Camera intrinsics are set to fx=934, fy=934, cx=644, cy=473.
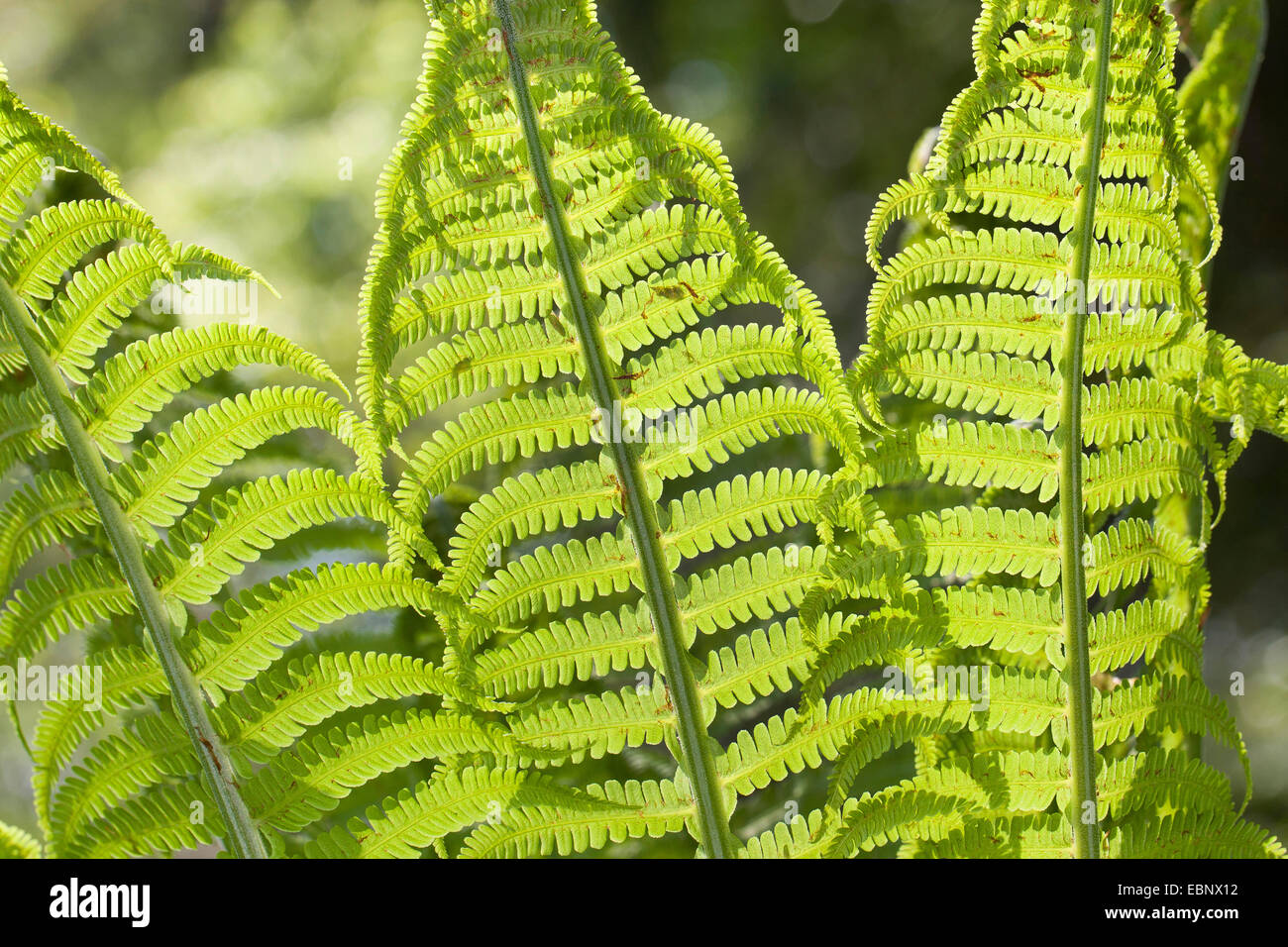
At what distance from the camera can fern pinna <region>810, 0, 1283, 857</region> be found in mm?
626

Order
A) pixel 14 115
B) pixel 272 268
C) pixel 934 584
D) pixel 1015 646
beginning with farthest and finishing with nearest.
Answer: pixel 272 268 < pixel 934 584 < pixel 1015 646 < pixel 14 115

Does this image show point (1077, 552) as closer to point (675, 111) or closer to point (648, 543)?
point (648, 543)

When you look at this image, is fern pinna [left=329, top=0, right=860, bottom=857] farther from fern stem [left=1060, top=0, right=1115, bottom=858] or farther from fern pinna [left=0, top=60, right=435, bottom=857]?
fern stem [left=1060, top=0, right=1115, bottom=858]

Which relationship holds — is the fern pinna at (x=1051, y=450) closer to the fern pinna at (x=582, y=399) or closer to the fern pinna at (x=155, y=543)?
the fern pinna at (x=582, y=399)

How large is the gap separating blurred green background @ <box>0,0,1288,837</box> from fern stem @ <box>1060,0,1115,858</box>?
1.67m

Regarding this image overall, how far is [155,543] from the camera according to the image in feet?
1.97

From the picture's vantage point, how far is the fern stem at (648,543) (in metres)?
0.59

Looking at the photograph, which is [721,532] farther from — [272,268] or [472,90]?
[272,268]

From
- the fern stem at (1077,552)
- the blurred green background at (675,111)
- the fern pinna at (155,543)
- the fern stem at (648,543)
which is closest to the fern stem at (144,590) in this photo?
the fern pinna at (155,543)

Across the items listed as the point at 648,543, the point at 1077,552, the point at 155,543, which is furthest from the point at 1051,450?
the point at 155,543

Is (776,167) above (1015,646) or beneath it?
above
